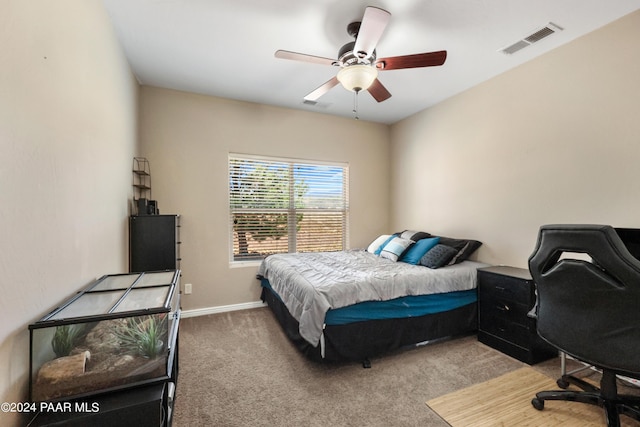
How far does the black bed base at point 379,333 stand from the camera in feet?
7.26

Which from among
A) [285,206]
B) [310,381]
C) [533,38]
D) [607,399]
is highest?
[533,38]

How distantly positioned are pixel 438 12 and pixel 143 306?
9.04ft

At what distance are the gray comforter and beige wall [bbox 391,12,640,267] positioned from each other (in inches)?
26.6

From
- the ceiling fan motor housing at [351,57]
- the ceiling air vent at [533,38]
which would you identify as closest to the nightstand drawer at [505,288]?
the ceiling air vent at [533,38]

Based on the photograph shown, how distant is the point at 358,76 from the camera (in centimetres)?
218

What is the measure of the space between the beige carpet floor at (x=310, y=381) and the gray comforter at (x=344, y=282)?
0.38 meters

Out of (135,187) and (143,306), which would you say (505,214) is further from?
(135,187)

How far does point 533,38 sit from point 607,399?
275 centimetres

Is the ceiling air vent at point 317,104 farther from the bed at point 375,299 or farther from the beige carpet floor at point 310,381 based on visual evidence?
the beige carpet floor at point 310,381

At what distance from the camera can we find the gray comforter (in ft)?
7.13

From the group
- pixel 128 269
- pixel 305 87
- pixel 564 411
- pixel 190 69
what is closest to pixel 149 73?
pixel 190 69

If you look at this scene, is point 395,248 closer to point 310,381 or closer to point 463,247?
point 463,247

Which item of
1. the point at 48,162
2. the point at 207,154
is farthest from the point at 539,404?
the point at 207,154

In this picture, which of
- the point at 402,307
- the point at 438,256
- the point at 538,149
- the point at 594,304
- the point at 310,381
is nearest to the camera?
the point at 594,304
